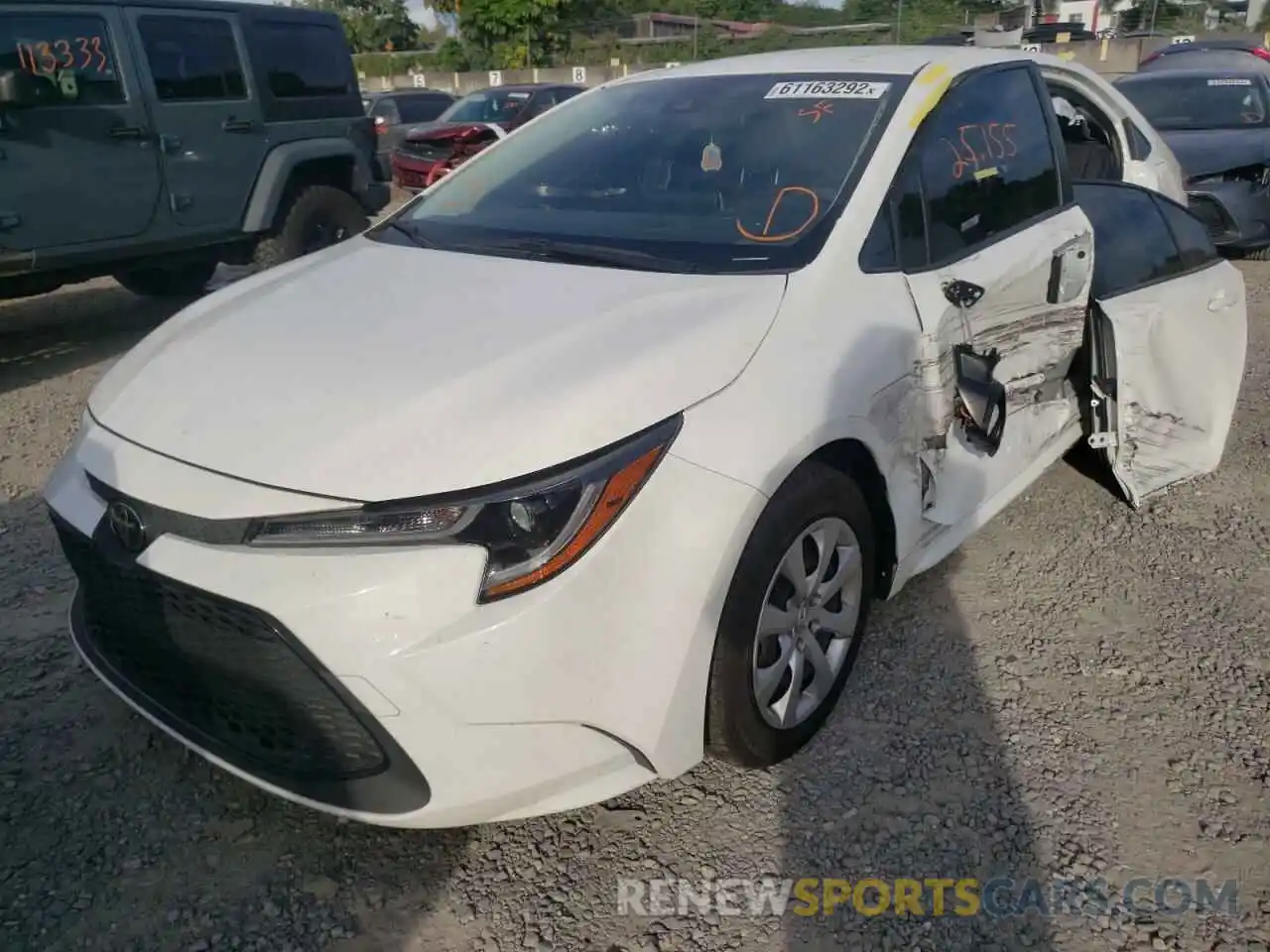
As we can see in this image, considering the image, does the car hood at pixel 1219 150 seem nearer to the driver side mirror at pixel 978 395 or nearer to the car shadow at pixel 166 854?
the driver side mirror at pixel 978 395

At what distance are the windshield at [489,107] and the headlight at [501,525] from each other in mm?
12635

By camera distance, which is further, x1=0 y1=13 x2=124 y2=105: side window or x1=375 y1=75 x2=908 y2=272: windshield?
x1=0 y1=13 x2=124 y2=105: side window

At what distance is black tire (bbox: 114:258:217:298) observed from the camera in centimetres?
749

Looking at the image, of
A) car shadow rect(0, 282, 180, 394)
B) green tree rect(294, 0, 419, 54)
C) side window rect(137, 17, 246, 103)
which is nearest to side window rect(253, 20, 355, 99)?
side window rect(137, 17, 246, 103)

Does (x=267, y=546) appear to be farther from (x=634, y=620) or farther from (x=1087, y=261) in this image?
(x=1087, y=261)

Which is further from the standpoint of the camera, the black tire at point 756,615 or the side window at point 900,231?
the side window at point 900,231

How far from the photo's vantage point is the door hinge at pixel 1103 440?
11.9 ft

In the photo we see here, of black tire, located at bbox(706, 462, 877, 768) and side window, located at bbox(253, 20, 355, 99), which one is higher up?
side window, located at bbox(253, 20, 355, 99)

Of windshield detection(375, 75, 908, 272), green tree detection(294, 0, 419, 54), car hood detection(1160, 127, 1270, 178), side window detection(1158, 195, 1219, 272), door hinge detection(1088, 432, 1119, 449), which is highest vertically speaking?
green tree detection(294, 0, 419, 54)

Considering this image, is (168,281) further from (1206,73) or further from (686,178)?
(1206,73)

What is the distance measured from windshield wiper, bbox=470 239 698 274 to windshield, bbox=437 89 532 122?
11506mm

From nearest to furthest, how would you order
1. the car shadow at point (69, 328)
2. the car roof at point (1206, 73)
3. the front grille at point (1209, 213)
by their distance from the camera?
1. the car shadow at point (69, 328)
2. the front grille at point (1209, 213)
3. the car roof at point (1206, 73)

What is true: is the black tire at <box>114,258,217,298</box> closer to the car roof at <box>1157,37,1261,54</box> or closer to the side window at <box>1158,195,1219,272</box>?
the side window at <box>1158,195,1219,272</box>

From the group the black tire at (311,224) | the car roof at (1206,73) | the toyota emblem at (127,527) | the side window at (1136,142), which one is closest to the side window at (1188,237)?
the side window at (1136,142)
